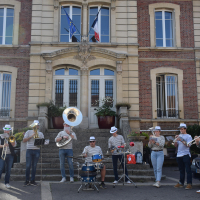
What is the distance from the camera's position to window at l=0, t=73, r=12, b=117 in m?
14.1

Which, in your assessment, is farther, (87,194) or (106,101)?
(106,101)

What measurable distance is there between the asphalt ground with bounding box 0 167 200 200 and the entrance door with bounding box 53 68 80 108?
251 inches

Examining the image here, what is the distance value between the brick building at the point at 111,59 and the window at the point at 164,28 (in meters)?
0.06

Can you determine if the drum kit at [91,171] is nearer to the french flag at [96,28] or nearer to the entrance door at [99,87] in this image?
the entrance door at [99,87]

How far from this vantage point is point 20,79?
14.2m

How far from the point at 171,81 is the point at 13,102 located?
A: 860 cm

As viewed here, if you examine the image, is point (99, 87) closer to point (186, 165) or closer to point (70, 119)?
point (70, 119)

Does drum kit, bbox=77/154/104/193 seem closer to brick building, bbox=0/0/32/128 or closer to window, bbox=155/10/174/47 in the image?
brick building, bbox=0/0/32/128

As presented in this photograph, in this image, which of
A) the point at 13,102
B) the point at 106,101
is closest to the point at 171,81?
the point at 106,101

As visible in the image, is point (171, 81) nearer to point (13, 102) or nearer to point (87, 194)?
point (13, 102)

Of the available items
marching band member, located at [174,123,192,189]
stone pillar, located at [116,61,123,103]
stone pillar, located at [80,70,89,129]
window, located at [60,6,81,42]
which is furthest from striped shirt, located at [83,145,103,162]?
window, located at [60,6,81,42]

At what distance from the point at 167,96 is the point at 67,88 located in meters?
5.47

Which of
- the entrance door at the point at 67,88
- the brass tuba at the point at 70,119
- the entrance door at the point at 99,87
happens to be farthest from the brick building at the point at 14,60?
the brass tuba at the point at 70,119

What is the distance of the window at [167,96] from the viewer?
1447cm
